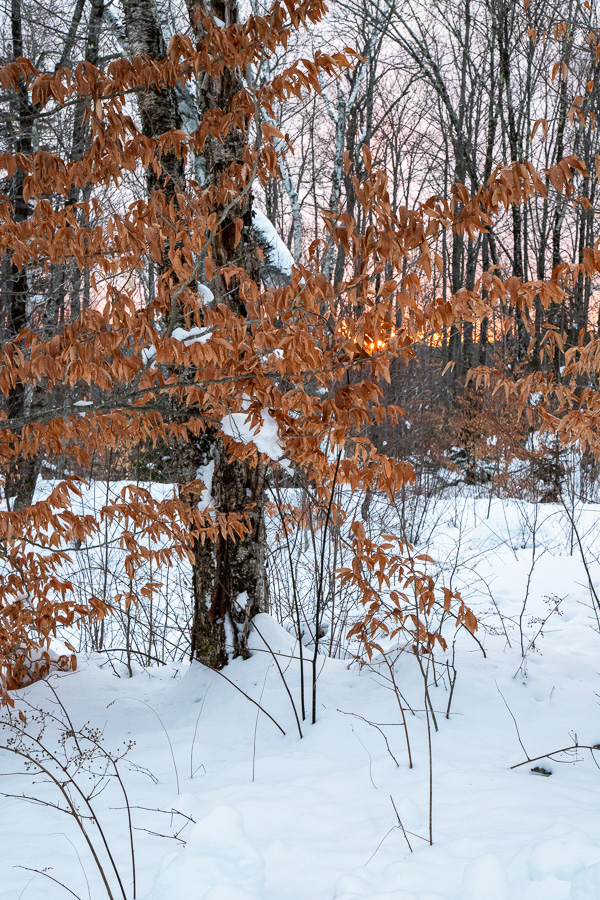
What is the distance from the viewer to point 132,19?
3.92 meters

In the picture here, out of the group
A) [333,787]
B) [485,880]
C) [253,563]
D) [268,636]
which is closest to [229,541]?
[253,563]

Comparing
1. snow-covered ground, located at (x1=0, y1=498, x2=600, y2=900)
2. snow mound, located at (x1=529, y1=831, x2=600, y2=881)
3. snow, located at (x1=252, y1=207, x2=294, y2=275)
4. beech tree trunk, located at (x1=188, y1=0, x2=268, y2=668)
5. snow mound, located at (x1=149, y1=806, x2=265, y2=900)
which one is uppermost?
snow, located at (x1=252, y1=207, x2=294, y2=275)

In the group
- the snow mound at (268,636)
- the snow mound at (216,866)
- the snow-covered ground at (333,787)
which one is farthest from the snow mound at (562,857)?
the snow mound at (268,636)

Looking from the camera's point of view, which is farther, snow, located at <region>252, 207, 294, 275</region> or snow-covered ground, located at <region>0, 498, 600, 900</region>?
snow, located at <region>252, 207, 294, 275</region>

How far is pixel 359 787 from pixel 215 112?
289cm

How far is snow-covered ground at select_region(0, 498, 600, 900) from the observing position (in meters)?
1.99

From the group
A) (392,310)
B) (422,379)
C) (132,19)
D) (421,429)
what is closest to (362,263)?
(392,310)

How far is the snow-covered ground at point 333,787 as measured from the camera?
6.54 ft

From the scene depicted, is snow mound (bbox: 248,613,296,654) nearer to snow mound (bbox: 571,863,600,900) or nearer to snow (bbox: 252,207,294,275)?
snow mound (bbox: 571,863,600,900)

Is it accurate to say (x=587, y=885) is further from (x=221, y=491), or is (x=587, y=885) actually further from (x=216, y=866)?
(x=221, y=491)

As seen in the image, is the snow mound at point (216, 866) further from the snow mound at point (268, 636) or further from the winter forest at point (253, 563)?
the snow mound at point (268, 636)

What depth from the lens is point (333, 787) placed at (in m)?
2.62

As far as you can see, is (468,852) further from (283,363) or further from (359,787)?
(283,363)

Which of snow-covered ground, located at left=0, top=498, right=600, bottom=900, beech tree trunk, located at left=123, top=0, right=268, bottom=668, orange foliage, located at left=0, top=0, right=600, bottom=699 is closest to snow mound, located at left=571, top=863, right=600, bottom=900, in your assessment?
snow-covered ground, located at left=0, top=498, right=600, bottom=900
